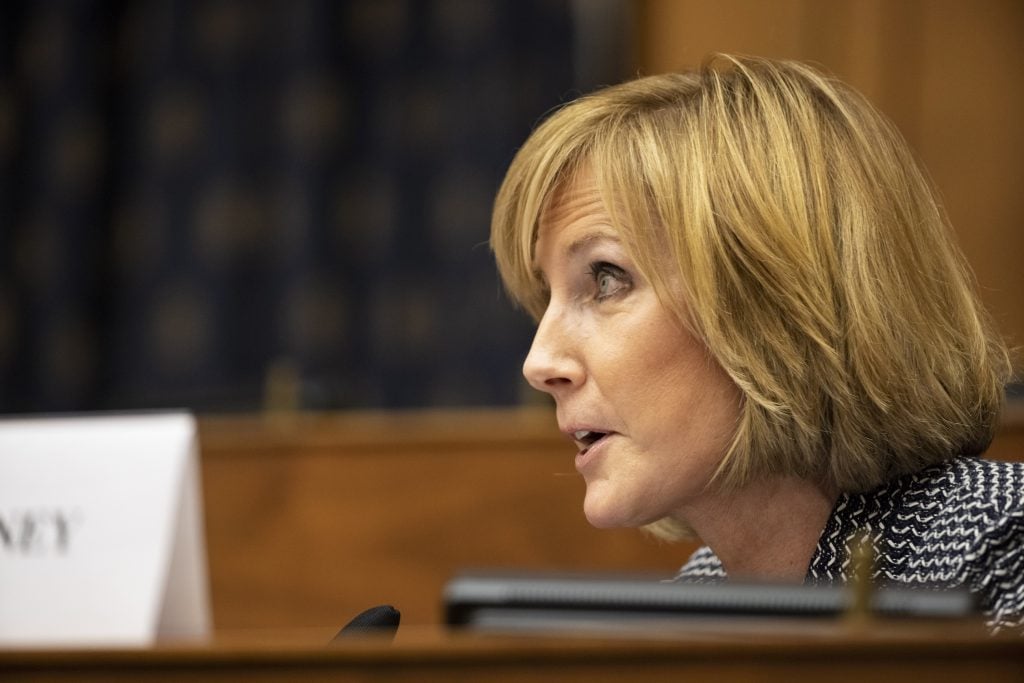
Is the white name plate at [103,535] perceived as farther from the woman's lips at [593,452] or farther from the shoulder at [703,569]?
the shoulder at [703,569]

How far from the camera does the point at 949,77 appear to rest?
4.20 meters

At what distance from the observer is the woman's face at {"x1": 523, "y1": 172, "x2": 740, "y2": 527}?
4.90 feet

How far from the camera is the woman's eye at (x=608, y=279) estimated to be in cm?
154

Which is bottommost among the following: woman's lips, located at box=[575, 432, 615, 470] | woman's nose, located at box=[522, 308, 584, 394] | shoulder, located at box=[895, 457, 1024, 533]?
shoulder, located at box=[895, 457, 1024, 533]

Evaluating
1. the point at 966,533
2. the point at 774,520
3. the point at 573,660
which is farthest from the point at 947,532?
the point at 573,660

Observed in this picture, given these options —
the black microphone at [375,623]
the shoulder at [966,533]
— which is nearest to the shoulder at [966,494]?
the shoulder at [966,533]

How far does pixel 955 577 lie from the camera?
1319mm

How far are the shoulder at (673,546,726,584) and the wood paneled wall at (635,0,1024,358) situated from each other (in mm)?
2567

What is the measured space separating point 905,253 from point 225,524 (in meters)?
1.70

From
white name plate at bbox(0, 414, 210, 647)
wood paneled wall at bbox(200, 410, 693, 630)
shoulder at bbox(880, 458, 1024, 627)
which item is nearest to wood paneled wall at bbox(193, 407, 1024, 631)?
wood paneled wall at bbox(200, 410, 693, 630)

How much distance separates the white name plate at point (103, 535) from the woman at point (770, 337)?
1.46 feet

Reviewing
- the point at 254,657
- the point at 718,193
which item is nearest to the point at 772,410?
the point at 718,193

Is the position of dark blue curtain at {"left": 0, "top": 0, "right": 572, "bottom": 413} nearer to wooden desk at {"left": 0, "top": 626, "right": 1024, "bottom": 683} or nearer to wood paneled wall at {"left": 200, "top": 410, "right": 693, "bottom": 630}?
wood paneled wall at {"left": 200, "top": 410, "right": 693, "bottom": 630}

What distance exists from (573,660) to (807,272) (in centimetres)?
78
